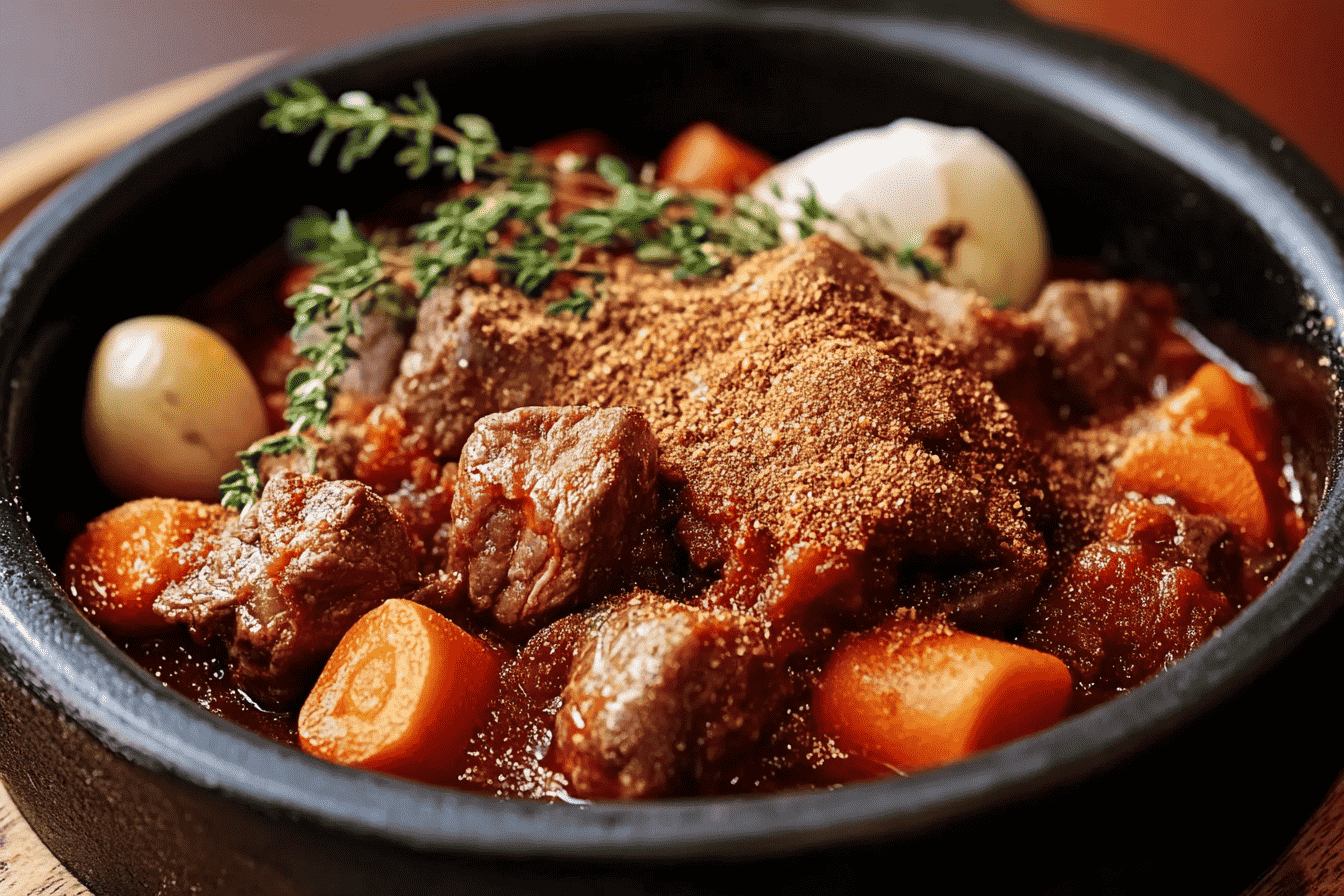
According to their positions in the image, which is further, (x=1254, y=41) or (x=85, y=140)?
(x=1254, y=41)

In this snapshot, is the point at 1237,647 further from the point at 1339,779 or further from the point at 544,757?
the point at 544,757

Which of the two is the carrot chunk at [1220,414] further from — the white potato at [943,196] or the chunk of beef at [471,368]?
the chunk of beef at [471,368]

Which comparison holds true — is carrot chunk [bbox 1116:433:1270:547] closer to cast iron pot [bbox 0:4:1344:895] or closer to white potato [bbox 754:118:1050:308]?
cast iron pot [bbox 0:4:1344:895]

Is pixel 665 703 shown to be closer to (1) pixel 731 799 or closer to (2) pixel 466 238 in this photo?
(1) pixel 731 799

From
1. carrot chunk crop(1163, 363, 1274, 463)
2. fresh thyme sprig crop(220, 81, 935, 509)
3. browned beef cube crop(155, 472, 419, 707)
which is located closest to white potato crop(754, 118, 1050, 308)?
fresh thyme sprig crop(220, 81, 935, 509)

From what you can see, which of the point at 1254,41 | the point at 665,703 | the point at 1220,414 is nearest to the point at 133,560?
the point at 665,703
